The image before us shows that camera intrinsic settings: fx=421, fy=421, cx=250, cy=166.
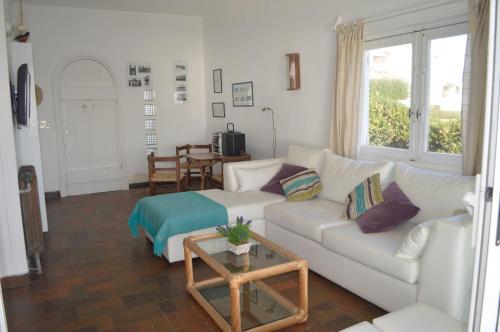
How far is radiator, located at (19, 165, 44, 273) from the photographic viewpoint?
3500 millimetres

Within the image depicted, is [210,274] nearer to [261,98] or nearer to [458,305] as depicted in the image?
[458,305]

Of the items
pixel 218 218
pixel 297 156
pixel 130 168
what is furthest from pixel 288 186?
pixel 130 168

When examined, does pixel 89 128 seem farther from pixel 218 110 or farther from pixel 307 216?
pixel 307 216

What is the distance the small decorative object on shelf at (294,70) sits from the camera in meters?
5.03

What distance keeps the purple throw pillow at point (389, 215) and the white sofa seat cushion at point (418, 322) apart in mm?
951

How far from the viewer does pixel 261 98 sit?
5.90m

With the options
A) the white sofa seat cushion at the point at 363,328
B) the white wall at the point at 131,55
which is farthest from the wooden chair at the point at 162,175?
the white sofa seat cushion at the point at 363,328

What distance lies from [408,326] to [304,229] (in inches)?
60.4

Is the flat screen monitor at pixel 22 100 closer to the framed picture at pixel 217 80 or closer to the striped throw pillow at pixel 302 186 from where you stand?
the striped throw pillow at pixel 302 186

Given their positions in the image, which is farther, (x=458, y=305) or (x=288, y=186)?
(x=288, y=186)

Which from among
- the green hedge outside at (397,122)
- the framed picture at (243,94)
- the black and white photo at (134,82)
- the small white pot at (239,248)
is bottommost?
the small white pot at (239,248)

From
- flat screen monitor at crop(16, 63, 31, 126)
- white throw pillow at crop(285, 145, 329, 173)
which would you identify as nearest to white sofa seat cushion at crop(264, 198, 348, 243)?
white throw pillow at crop(285, 145, 329, 173)

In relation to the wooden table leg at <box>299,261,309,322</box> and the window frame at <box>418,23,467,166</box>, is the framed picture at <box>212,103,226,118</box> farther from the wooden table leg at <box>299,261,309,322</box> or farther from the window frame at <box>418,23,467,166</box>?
the wooden table leg at <box>299,261,309,322</box>

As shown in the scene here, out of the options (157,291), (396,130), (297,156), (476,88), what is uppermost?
(476,88)
